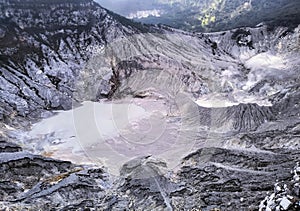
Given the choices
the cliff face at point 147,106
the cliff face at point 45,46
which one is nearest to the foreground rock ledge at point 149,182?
the cliff face at point 147,106

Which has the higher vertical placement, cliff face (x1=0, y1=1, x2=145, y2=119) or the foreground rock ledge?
cliff face (x1=0, y1=1, x2=145, y2=119)

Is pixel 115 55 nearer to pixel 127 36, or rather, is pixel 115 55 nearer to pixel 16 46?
pixel 127 36

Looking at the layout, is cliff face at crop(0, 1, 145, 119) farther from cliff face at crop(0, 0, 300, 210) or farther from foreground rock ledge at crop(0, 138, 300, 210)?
foreground rock ledge at crop(0, 138, 300, 210)

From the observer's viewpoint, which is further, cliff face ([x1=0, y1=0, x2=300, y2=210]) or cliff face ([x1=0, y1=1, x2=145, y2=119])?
cliff face ([x1=0, y1=1, x2=145, y2=119])

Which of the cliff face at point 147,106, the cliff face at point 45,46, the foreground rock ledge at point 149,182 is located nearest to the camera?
the foreground rock ledge at point 149,182

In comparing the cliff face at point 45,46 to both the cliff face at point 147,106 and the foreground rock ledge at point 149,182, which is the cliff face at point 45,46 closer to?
the cliff face at point 147,106

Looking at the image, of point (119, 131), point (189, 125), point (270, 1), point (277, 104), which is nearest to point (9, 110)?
point (119, 131)

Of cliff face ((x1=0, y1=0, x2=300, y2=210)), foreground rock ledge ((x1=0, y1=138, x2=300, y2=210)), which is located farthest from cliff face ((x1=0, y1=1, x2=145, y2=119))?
foreground rock ledge ((x1=0, y1=138, x2=300, y2=210))

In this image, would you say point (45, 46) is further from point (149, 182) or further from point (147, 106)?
point (149, 182)

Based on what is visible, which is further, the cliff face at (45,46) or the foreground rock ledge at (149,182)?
the cliff face at (45,46)
